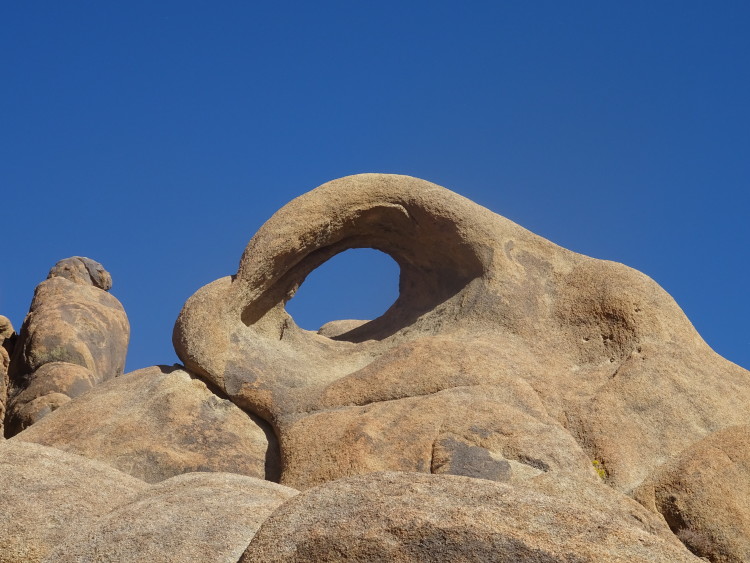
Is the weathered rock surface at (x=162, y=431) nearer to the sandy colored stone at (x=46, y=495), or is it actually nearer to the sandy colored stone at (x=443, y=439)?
the sandy colored stone at (x=443, y=439)

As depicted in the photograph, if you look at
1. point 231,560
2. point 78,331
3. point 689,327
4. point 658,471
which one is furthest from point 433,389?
Answer: point 78,331

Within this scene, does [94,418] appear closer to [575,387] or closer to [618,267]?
[575,387]

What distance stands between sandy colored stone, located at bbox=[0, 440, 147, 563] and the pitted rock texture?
231cm

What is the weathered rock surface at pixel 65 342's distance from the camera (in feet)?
43.6

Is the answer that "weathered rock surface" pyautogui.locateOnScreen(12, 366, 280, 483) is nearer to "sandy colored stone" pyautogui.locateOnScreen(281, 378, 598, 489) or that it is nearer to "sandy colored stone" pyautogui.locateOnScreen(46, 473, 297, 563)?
"sandy colored stone" pyautogui.locateOnScreen(281, 378, 598, 489)

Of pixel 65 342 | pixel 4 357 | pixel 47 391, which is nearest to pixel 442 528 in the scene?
pixel 4 357

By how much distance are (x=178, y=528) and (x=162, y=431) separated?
169 inches

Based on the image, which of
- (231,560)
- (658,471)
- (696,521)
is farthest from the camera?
(658,471)

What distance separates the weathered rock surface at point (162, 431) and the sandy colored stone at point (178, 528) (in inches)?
128

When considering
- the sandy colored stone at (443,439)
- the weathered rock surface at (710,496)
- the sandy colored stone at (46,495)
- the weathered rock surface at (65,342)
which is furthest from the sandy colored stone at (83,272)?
the weathered rock surface at (710,496)

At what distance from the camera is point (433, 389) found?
9555 millimetres

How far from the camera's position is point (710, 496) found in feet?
25.8

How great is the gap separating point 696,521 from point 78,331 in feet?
32.2

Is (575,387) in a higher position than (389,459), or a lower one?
higher
